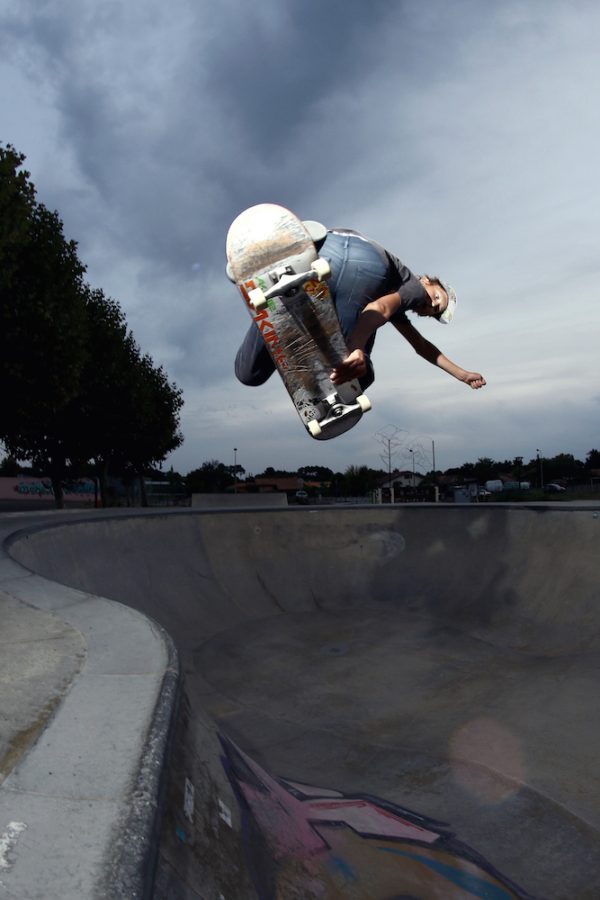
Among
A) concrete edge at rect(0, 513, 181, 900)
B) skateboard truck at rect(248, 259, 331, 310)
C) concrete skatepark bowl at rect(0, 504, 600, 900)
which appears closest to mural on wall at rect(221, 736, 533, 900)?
concrete skatepark bowl at rect(0, 504, 600, 900)

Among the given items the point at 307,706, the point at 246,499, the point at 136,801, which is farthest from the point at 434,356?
the point at 246,499

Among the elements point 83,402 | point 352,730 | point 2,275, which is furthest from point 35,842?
point 83,402

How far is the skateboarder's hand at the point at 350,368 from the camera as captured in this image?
16.5 feet

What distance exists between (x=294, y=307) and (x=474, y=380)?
2195 mm

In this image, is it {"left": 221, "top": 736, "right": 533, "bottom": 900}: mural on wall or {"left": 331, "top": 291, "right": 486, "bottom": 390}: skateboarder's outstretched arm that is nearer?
{"left": 221, "top": 736, "right": 533, "bottom": 900}: mural on wall

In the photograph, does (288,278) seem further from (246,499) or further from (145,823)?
(246,499)

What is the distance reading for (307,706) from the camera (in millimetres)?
5699

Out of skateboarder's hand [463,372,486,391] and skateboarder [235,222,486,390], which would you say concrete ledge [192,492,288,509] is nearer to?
skateboarder's hand [463,372,486,391]

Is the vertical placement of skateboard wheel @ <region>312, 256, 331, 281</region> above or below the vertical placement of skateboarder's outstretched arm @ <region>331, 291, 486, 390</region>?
above

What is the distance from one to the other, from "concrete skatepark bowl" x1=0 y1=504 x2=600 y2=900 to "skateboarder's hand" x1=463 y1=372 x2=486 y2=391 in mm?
2991

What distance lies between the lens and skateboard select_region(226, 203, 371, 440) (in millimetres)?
4918

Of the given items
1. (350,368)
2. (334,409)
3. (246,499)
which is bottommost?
(246,499)

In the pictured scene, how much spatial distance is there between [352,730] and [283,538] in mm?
5621

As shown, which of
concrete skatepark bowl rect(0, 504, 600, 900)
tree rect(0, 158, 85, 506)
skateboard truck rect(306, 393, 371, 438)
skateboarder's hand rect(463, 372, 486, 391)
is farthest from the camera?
tree rect(0, 158, 85, 506)
